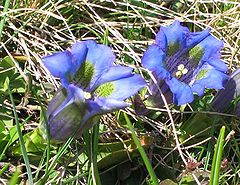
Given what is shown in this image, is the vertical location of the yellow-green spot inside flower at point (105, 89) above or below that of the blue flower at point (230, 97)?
above

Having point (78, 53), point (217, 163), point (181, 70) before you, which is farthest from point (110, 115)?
point (217, 163)

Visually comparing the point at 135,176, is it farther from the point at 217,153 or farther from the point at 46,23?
the point at 46,23

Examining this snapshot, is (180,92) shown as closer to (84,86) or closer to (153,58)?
(153,58)

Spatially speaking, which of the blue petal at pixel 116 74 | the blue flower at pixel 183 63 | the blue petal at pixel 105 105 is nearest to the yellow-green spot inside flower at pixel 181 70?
the blue flower at pixel 183 63

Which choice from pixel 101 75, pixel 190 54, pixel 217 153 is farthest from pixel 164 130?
pixel 217 153

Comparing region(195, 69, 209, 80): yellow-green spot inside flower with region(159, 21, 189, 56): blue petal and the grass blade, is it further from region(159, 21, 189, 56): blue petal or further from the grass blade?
the grass blade

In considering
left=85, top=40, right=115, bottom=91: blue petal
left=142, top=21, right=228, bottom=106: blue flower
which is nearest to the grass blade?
left=142, top=21, right=228, bottom=106: blue flower

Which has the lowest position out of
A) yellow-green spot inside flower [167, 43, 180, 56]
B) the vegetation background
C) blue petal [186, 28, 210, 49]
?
the vegetation background

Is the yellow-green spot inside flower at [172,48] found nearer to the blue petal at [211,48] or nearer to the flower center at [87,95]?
the blue petal at [211,48]
